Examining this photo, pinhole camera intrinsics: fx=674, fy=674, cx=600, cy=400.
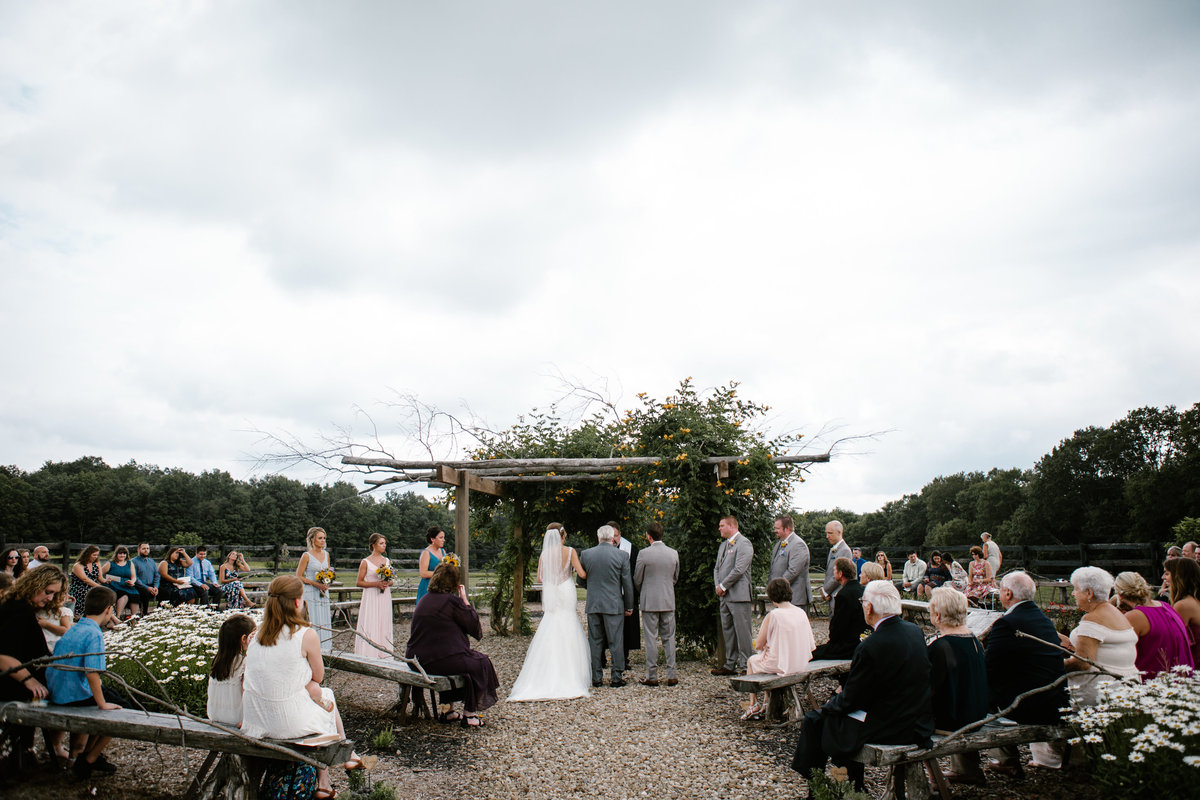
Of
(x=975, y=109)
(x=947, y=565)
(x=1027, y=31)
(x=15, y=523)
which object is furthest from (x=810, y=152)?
(x=15, y=523)

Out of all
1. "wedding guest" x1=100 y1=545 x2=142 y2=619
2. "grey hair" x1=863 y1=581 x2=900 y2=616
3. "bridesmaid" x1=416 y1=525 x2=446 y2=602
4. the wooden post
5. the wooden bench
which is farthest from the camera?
"wedding guest" x1=100 y1=545 x2=142 y2=619

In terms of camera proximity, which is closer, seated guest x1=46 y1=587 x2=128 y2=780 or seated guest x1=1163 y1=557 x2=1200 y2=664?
seated guest x1=46 y1=587 x2=128 y2=780

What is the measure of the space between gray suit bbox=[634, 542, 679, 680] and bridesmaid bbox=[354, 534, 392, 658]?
295 cm

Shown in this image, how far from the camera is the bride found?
7.26 m

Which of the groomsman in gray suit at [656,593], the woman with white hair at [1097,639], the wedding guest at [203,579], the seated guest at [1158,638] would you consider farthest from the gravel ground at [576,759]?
the wedding guest at [203,579]

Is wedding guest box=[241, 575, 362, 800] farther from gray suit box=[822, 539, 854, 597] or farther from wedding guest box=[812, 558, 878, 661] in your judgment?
gray suit box=[822, 539, 854, 597]

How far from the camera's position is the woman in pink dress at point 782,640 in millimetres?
5863

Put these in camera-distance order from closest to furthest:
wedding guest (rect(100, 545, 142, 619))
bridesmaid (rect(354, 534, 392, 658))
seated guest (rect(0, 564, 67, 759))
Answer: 1. seated guest (rect(0, 564, 67, 759))
2. bridesmaid (rect(354, 534, 392, 658))
3. wedding guest (rect(100, 545, 142, 619))

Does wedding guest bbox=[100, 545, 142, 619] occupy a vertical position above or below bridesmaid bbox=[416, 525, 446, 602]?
below

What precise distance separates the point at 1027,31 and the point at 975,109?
40.6 inches

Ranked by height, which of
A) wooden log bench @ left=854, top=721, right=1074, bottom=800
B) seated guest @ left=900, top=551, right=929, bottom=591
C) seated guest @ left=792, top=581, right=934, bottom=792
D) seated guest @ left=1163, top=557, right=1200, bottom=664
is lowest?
seated guest @ left=900, top=551, right=929, bottom=591

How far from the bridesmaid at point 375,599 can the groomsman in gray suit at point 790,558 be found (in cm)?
451

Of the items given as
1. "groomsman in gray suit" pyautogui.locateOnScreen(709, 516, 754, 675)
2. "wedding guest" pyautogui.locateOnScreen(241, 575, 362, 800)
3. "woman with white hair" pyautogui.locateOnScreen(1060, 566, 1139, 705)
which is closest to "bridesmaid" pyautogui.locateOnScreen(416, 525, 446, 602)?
"groomsman in gray suit" pyautogui.locateOnScreen(709, 516, 754, 675)

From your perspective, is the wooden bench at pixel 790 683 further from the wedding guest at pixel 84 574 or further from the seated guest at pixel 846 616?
the wedding guest at pixel 84 574
